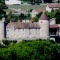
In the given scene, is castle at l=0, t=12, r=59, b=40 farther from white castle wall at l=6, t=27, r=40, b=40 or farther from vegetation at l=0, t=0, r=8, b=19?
vegetation at l=0, t=0, r=8, b=19

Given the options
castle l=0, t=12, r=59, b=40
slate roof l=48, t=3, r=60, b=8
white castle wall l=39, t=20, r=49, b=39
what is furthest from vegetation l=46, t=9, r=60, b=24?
white castle wall l=39, t=20, r=49, b=39

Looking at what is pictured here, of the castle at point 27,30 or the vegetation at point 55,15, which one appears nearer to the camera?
the castle at point 27,30

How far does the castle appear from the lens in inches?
2574

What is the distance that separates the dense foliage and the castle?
587cm

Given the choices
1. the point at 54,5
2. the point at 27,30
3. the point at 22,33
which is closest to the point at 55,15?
the point at 54,5

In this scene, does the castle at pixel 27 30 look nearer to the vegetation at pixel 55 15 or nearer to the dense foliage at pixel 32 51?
the vegetation at pixel 55 15

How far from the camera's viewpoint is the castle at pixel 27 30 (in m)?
65.4

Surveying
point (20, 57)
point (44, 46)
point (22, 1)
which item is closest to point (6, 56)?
point (20, 57)

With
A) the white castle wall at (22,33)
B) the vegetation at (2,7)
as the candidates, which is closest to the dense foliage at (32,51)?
the white castle wall at (22,33)

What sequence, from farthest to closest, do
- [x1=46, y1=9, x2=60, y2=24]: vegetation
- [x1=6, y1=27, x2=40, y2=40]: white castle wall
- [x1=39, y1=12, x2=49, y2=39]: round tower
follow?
[x1=46, y1=9, x2=60, y2=24]: vegetation, [x1=6, y1=27, x2=40, y2=40]: white castle wall, [x1=39, y1=12, x2=49, y2=39]: round tower

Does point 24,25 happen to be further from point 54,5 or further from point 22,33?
point 54,5

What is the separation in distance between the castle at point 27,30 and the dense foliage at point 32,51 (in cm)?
587

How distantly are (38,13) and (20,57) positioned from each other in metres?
22.9

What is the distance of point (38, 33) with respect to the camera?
216 ft
